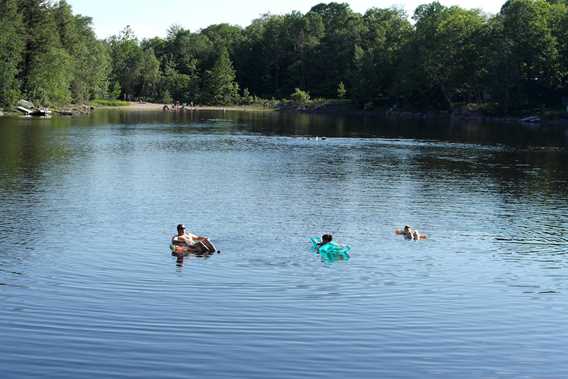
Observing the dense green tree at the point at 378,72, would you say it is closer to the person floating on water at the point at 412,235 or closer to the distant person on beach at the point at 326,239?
the person floating on water at the point at 412,235

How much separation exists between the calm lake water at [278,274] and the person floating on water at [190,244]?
29.9 inches

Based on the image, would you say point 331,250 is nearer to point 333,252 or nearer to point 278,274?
point 333,252

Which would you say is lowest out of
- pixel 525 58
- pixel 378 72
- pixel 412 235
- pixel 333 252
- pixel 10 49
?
pixel 333 252

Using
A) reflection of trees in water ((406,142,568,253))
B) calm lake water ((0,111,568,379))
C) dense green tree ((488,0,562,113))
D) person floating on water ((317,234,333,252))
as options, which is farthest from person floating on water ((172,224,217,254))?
dense green tree ((488,0,562,113))

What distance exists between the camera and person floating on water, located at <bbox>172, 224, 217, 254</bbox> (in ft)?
109

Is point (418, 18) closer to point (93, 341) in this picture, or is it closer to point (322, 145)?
point (322, 145)

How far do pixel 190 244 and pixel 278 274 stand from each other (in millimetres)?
4986

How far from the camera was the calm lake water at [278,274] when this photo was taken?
806 inches

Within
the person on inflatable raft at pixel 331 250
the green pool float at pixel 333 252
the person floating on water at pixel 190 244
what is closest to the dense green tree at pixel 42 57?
the person floating on water at pixel 190 244

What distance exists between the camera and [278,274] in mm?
30172

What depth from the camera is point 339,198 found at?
51094 millimetres

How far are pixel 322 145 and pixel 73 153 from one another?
3188 cm

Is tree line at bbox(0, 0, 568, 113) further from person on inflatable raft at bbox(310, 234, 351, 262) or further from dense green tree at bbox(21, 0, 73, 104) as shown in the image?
person on inflatable raft at bbox(310, 234, 351, 262)

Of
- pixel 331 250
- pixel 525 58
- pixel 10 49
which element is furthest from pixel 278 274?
pixel 525 58
